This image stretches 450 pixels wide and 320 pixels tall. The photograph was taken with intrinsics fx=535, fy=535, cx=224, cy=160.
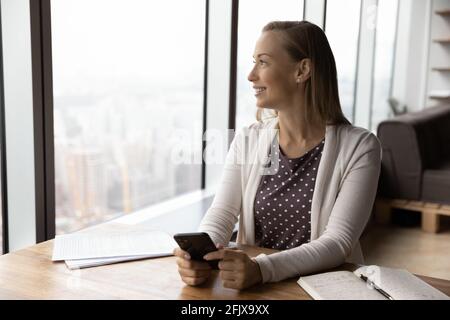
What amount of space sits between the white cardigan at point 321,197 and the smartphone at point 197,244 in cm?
13

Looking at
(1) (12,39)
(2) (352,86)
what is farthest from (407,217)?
(1) (12,39)

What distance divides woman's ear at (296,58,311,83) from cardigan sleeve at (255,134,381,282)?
0.26m

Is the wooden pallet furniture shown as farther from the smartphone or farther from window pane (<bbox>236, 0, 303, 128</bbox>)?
the smartphone

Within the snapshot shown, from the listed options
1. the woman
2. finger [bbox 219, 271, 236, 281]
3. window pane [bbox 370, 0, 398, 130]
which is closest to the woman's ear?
the woman

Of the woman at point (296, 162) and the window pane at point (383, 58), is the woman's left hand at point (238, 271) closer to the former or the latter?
the woman at point (296, 162)

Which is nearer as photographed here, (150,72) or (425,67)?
(150,72)

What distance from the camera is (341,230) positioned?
4.73ft

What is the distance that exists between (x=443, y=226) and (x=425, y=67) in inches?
116

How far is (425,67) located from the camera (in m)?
6.36

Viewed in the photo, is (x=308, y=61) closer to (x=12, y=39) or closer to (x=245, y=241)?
(x=245, y=241)

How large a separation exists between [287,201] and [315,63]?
425 mm

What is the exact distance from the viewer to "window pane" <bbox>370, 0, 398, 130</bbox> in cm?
544

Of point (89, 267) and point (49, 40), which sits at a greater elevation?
point (49, 40)

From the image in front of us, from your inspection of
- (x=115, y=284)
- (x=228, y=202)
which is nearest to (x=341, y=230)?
(x=228, y=202)
